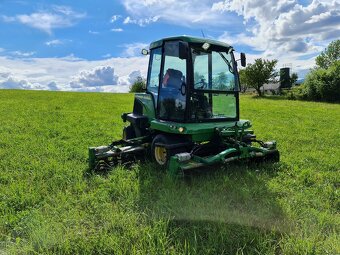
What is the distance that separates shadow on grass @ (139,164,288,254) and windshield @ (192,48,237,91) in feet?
5.53

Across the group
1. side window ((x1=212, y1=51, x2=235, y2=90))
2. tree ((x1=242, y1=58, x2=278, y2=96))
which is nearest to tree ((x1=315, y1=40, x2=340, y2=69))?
tree ((x1=242, y1=58, x2=278, y2=96))

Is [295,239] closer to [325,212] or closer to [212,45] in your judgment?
[325,212]

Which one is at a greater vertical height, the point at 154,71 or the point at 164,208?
the point at 154,71

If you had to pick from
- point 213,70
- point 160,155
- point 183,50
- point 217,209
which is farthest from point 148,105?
point 217,209

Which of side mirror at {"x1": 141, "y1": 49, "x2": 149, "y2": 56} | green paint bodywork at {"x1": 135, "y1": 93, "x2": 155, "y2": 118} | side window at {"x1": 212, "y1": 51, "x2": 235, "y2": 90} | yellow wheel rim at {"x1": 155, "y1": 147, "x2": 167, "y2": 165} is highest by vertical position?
side mirror at {"x1": 141, "y1": 49, "x2": 149, "y2": 56}

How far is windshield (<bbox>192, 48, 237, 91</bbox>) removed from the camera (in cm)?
636

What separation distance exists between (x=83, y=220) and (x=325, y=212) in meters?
3.26

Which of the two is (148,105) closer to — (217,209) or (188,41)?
(188,41)

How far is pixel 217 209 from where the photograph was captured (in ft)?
14.6

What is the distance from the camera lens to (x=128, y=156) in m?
6.83

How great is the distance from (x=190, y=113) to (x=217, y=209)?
221 centimetres

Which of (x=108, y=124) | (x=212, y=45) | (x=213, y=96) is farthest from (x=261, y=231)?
(x=108, y=124)

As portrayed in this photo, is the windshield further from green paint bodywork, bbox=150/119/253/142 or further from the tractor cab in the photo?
green paint bodywork, bbox=150/119/253/142

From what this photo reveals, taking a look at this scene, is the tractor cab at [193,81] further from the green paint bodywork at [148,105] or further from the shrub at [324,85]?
the shrub at [324,85]
